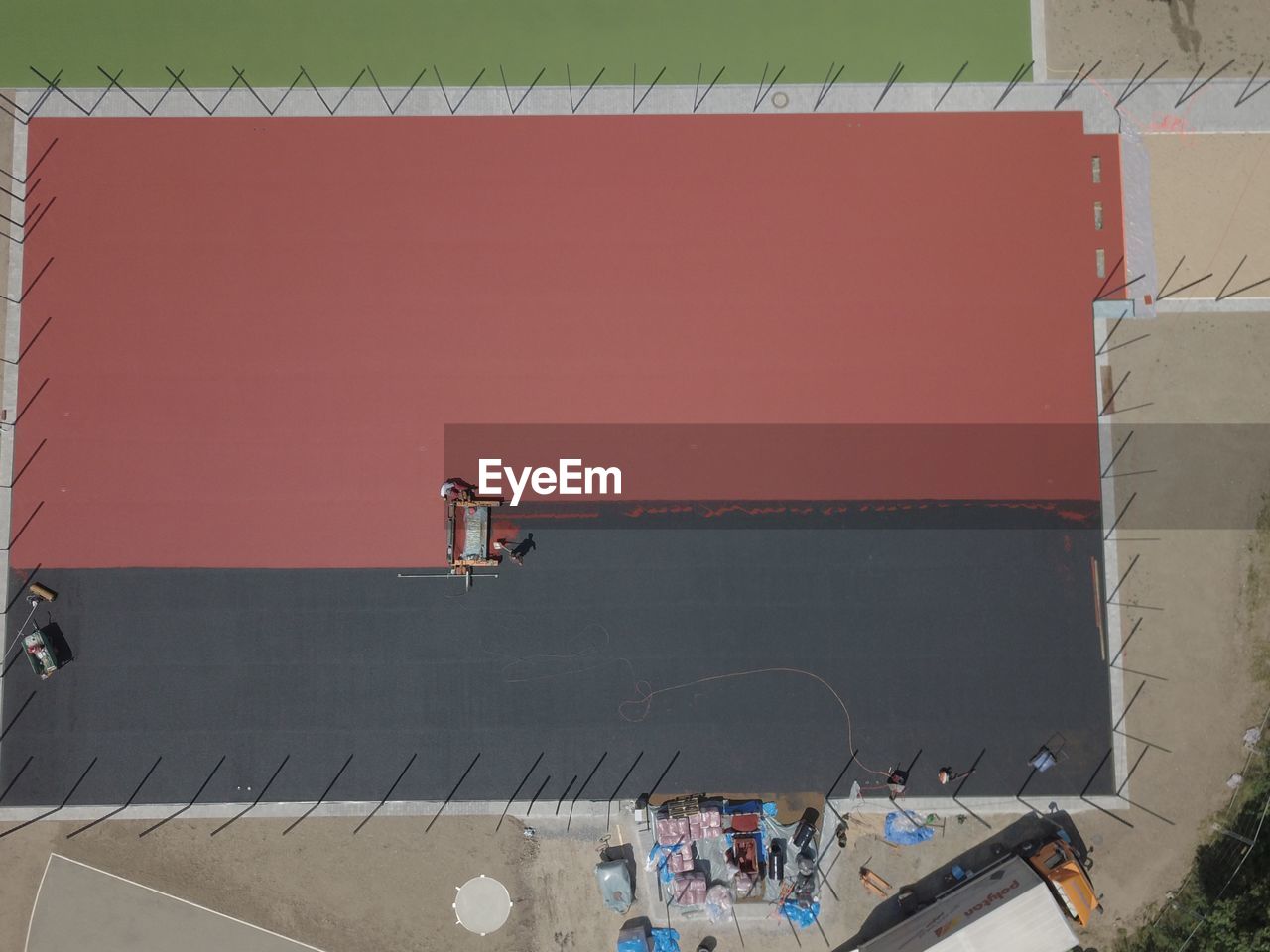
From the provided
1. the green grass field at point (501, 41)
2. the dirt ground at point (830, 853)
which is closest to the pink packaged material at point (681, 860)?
the dirt ground at point (830, 853)

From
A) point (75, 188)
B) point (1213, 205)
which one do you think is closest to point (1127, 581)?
point (1213, 205)

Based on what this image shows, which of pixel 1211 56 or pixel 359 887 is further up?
pixel 1211 56

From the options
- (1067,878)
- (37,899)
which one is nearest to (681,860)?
(1067,878)

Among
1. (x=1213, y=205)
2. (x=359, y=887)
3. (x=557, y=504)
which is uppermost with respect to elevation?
(x=1213, y=205)

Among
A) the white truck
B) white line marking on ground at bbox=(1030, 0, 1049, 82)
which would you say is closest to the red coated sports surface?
white line marking on ground at bbox=(1030, 0, 1049, 82)

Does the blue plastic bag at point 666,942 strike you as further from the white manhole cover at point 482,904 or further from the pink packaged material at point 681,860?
the white manhole cover at point 482,904

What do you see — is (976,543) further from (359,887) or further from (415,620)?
(359,887)

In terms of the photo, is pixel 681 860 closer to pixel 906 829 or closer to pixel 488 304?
pixel 906 829
